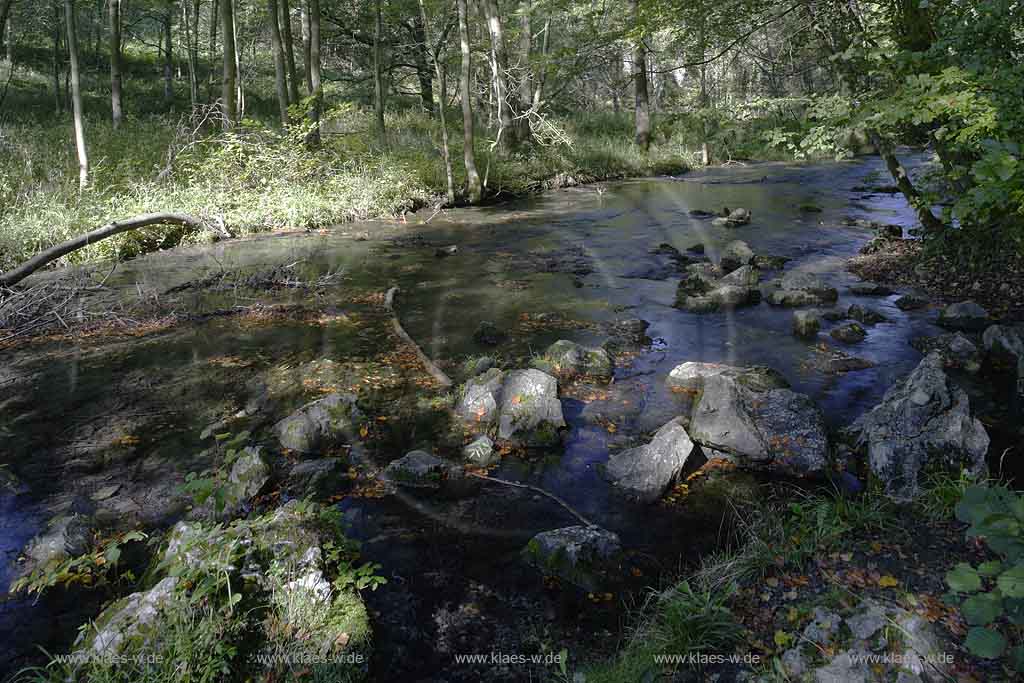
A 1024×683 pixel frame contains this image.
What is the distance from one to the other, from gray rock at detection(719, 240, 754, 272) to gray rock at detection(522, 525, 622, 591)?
9092 millimetres

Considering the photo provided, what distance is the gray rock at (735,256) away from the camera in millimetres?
12312

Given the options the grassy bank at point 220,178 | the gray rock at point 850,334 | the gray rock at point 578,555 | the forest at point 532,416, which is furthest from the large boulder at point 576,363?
the grassy bank at point 220,178

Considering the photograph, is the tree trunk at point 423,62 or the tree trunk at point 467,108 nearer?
the tree trunk at point 467,108

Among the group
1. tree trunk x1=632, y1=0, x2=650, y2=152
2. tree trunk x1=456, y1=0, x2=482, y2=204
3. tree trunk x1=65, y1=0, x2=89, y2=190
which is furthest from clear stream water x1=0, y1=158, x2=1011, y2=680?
tree trunk x1=632, y1=0, x2=650, y2=152

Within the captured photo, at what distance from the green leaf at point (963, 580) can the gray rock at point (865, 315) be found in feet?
25.7

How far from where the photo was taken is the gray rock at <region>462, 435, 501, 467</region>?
18.4 ft

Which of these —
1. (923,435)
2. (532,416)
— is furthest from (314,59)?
(923,435)

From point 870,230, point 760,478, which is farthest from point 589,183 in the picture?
point 760,478

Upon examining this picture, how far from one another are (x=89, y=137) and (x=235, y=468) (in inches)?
662

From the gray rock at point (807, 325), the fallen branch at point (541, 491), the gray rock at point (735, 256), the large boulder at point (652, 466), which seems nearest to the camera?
the fallen branch at point (541, 491)

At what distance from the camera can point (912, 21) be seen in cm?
893

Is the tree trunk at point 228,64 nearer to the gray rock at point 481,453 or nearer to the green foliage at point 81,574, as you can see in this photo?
the gray rock at point 481,453

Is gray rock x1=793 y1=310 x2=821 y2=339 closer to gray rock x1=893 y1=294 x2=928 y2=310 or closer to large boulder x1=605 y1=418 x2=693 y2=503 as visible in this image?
gray rock x1=893 y1=294 x2=928 y2=310

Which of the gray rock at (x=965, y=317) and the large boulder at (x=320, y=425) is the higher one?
the gray rock at (x=965, y=317)
